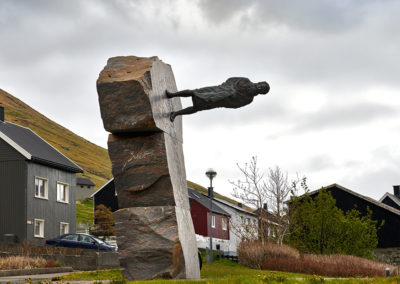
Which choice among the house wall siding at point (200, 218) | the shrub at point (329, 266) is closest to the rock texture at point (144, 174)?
the shrub at point (329, 266)

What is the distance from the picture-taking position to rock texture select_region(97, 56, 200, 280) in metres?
11.8

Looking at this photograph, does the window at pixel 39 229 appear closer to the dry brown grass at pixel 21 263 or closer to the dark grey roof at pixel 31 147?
the dark grey roof at pixel 31 147

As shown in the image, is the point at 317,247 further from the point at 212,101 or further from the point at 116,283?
the point at 116,283

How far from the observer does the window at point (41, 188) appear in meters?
36.7

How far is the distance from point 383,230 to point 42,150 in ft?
76.3

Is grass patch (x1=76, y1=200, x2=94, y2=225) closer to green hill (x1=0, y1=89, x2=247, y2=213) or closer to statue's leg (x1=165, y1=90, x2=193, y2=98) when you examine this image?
green hill (x1=0, y1=89, x2=247, y2=213)

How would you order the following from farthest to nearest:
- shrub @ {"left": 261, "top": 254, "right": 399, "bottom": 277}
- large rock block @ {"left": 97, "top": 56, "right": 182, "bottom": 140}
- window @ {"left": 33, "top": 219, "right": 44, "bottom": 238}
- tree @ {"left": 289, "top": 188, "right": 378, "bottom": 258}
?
window @ {"left": 33, "top": 219, "right": 44, "bottom": 238} → tree @ {"left": 289, "top": 188, "right": 378, "bottom": 258} → shrub @ {"left": 261, "top": 254, "right": 399, "bottom": 277} → large rock block @ {"left": 97, "top": 56, "right": 182, "bottom": 140}

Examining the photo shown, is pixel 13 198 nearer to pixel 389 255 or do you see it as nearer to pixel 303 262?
pixel 303 262

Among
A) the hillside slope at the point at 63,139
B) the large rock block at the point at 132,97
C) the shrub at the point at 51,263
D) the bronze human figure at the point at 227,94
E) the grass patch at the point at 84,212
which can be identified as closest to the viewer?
the large rock block at the point at 132,97

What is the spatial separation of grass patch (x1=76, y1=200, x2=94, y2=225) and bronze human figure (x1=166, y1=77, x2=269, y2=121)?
223 ft

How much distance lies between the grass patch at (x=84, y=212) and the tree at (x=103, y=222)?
2136cm

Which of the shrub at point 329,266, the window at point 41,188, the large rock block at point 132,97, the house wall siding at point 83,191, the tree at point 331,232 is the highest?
the house wall siding at point 83,191

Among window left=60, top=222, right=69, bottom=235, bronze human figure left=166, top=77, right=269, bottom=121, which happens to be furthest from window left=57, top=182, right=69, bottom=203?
bronze human figure left=166, top=77, right=269, bottom=121

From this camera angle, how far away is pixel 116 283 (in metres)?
9.03
